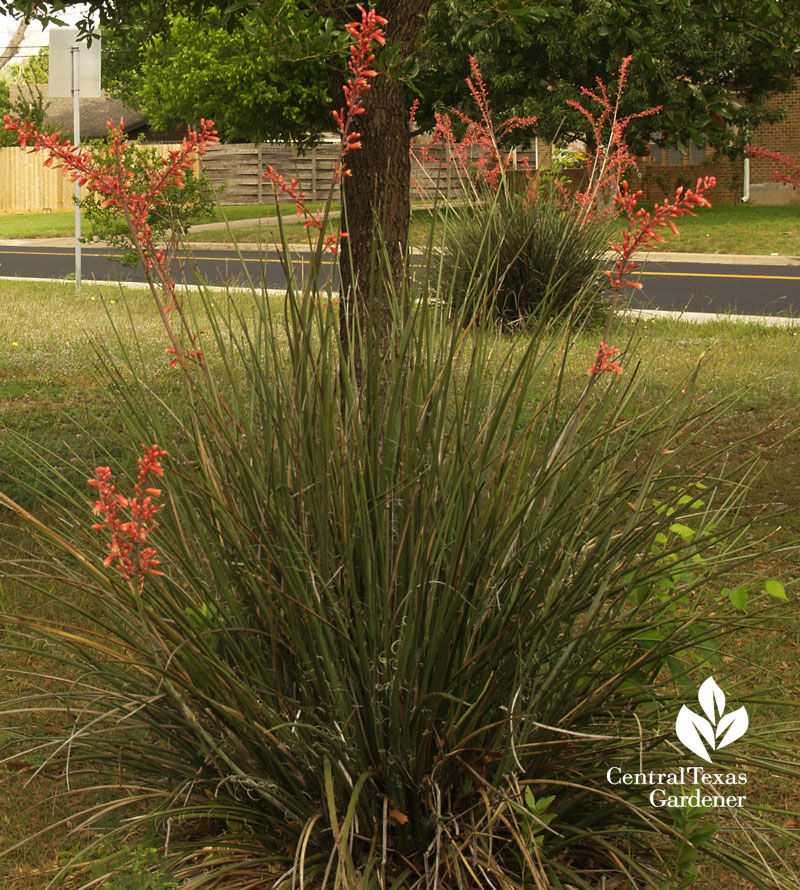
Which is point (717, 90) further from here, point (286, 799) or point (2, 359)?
point (2, 359)

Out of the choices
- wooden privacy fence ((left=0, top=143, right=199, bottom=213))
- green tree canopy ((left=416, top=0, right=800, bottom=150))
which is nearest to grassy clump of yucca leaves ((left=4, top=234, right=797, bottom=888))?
green tree canopy ((left=416, top=0, right=800, bottom=150))

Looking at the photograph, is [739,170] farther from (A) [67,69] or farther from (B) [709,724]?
(B) [709,724]

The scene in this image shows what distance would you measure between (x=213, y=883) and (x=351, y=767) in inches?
17.6

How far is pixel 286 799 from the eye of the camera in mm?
2645

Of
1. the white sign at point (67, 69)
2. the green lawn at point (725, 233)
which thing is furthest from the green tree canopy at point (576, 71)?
the white sign at point (67, 69)

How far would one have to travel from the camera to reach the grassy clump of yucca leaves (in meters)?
2.59

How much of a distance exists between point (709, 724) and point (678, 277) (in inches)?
604

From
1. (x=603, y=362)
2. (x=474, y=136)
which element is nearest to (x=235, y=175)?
(x=474, y=136)

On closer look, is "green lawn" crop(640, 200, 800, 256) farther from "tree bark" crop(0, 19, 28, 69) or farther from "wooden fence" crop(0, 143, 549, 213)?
"tree bark" crop(0, 19, 28, 69)

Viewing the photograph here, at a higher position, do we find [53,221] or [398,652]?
[53,221]

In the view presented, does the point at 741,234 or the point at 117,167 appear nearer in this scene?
the point at 117,167

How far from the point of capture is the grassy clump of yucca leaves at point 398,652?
2.59 m

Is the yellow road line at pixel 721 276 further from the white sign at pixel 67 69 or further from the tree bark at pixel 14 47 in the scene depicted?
the tree bark at pixel 14 47

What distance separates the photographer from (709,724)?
8.98ft
